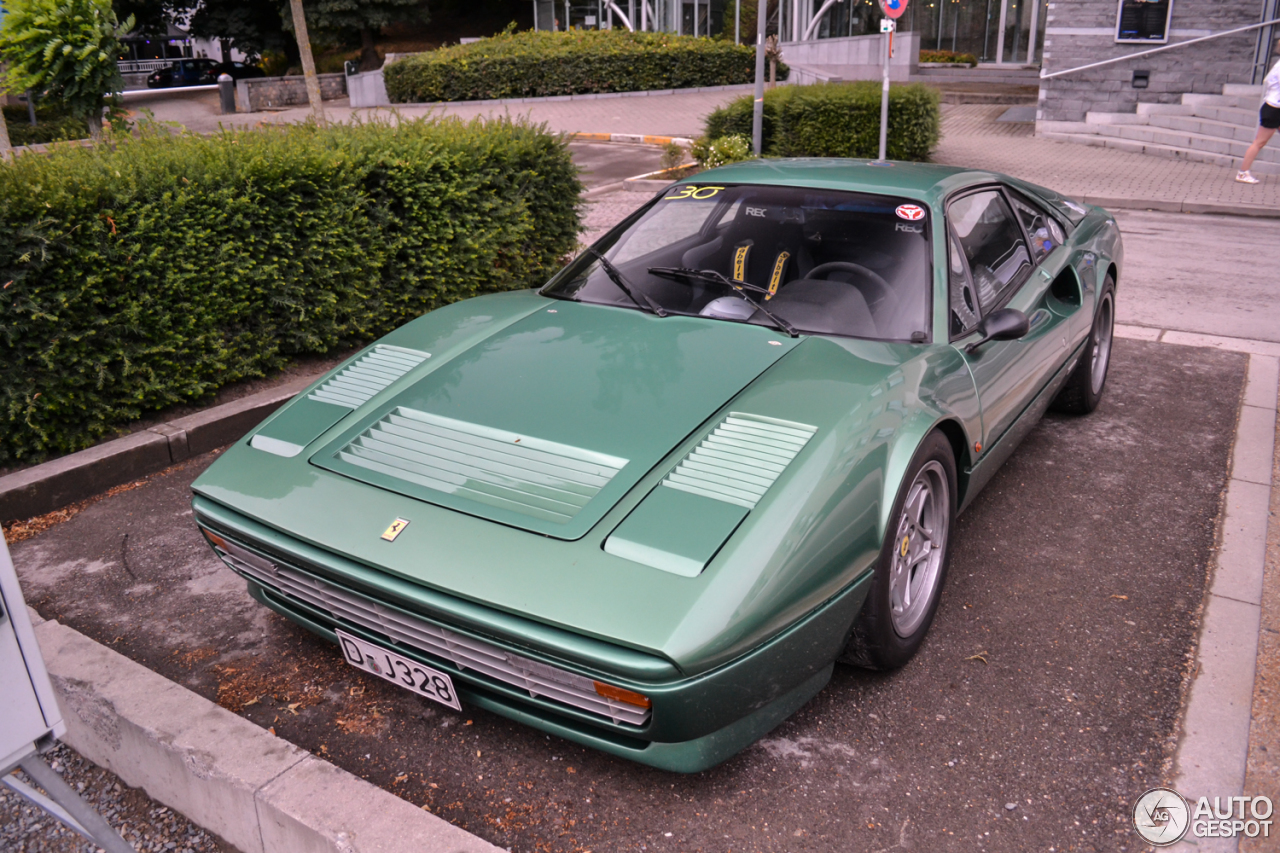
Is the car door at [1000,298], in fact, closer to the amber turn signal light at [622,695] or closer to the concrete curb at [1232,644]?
the concrete curb at [1232,644]

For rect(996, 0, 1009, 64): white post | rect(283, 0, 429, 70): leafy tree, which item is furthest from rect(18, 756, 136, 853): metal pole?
rect(283, 0, 429, 70): leafy tree

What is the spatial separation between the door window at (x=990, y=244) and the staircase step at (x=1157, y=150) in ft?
36.4

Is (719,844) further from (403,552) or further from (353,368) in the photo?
(353,368)

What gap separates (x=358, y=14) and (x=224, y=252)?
30048mm

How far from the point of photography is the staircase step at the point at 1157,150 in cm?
1267

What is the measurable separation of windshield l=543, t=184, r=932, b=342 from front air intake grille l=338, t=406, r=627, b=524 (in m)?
0.96

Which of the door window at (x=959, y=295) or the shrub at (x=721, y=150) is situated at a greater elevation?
the door window at (x=959, y=295)

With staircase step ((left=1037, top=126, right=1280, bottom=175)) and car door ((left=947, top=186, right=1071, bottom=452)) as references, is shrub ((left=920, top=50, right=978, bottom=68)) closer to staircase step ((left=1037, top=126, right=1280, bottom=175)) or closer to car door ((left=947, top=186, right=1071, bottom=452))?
staircase step ((left=1037, top=126, right=1280, bottom=175))

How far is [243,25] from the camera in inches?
1323

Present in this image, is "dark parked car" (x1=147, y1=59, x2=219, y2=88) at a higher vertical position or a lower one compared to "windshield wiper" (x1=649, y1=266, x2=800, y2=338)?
higher

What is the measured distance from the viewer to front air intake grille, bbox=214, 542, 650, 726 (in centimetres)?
216

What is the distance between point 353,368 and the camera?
329cm

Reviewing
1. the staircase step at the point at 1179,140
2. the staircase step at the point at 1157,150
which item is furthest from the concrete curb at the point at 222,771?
the staircase step at the point at 1179,140

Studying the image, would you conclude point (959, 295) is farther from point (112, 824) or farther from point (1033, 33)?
point (1033, 33)
